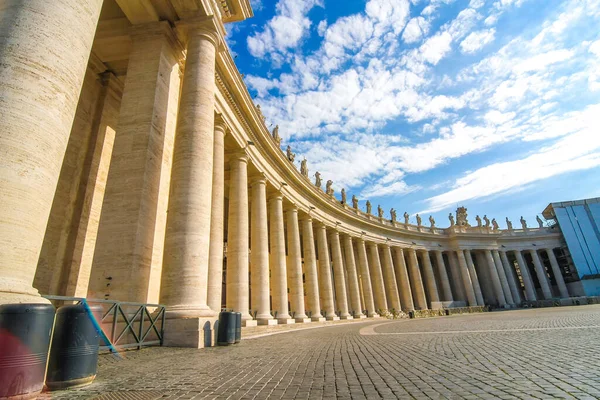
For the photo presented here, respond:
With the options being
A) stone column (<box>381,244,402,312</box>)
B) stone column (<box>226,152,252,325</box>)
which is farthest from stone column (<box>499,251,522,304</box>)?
stone column (<box>226,152,252,325</box>)

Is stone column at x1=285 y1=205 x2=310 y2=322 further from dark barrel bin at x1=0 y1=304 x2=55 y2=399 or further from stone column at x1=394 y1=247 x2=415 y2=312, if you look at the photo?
stone column at x1=394 y1=247 x2=415 y2=312

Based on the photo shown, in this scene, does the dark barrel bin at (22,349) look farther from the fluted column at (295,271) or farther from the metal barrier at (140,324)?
the fluted column at (295,271)

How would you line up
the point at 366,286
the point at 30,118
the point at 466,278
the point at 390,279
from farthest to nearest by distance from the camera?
the point at 466,278
the point at 390,279
the point at 366,286
the point at 30,118

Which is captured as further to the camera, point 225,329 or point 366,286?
point 366,286

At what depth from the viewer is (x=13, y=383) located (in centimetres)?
404

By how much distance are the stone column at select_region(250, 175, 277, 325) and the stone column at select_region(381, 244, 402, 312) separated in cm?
3396

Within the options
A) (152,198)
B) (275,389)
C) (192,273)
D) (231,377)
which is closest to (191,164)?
(152,198)

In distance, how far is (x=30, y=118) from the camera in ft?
18.7

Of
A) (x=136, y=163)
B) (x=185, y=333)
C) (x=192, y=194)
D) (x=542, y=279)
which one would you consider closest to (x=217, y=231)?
(x=192, y=194)

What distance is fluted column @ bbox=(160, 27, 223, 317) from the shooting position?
37.4ft

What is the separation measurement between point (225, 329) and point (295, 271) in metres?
19.5

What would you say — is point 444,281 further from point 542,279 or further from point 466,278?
point 542,279

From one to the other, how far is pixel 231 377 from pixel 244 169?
60.9 ft

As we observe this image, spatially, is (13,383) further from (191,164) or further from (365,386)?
(191,164)
